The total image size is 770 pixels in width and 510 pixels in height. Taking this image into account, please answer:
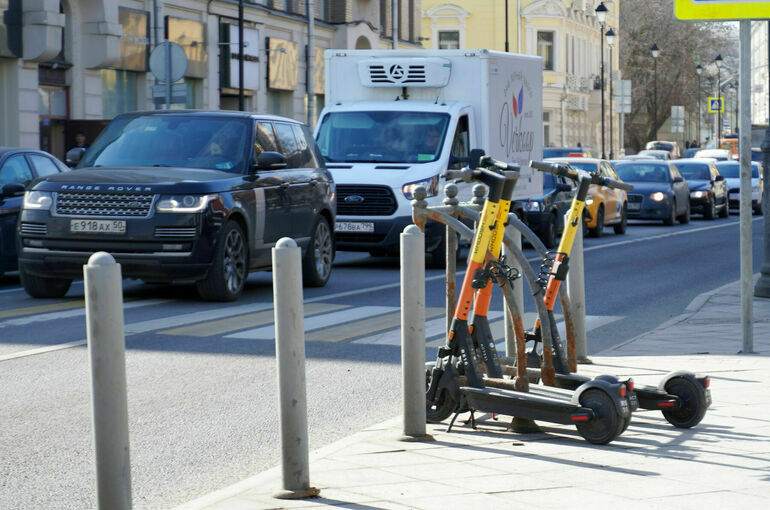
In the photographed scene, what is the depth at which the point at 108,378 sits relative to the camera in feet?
13.9

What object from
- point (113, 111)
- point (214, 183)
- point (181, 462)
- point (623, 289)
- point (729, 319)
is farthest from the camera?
point (113, 111)

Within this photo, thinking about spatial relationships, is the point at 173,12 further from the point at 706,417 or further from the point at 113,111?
the point at 706,417

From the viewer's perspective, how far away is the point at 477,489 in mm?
5227

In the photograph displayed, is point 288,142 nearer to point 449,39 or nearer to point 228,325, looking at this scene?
point 228,325

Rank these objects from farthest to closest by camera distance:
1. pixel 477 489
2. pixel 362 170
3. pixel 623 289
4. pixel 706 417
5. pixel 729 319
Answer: pixel 362 170 → pixel 623 289 → pixel 729 319 → pixel 706 417 → pixel 477 489

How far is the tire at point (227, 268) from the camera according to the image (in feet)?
41.9

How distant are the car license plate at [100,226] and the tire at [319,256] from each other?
2.71m

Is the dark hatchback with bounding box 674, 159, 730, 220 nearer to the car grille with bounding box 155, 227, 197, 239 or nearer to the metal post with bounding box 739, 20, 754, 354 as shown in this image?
the car grille with bounding box 155, 227, 197, 239

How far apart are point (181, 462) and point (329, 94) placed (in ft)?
45.8

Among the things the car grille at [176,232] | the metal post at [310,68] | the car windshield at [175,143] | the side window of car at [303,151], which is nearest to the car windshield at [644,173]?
the metal post at [310,68]

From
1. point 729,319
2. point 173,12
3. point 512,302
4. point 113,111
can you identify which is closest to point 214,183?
point 729,319

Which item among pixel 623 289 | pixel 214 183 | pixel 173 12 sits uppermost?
pixel 173 12

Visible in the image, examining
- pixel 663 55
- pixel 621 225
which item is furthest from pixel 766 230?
pixel 663 55

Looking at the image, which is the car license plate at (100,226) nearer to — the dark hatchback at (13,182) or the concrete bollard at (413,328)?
the dark hatchback at (13,182)
